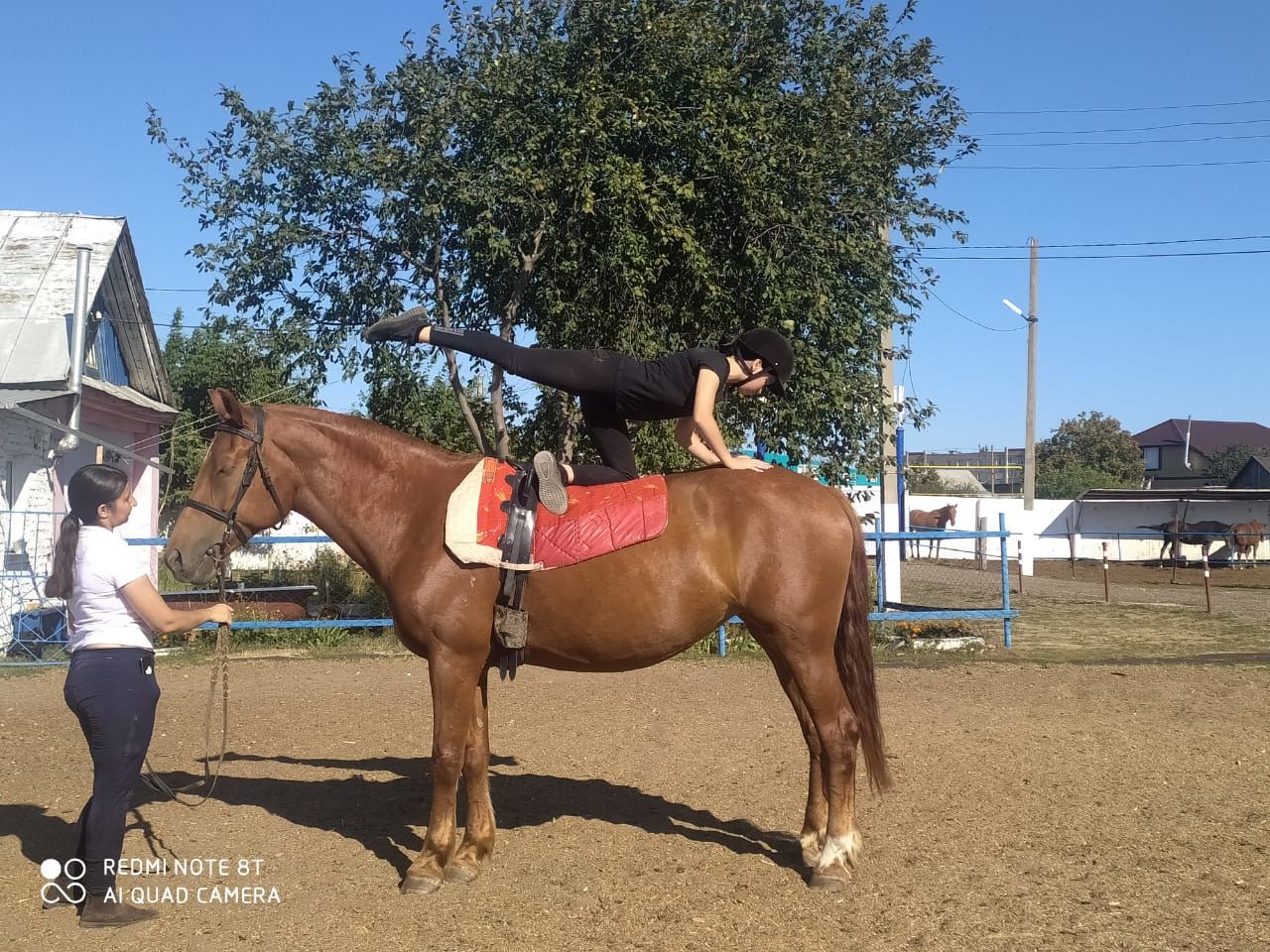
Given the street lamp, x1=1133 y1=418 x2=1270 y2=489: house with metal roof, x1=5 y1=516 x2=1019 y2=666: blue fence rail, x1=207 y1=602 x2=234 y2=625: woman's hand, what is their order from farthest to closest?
x1=1133 y1=418 x2=1270 y2=489: house with metal roof < the street lamp < x1=5 y1=516 x2=1019 y2=666: blue fence rail < x1=207 y1=602 x2=234 y2=625: woman's hand

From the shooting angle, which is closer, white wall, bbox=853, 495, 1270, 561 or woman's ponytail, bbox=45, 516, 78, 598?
woman's ponytail, bbox=45, 516, 78, 598

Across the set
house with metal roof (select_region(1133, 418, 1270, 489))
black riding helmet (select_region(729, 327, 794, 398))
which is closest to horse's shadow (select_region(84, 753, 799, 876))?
black riding helmet (select_region(729, 327, 794, 398))

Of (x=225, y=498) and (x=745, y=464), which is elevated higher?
(x=745, y=464)

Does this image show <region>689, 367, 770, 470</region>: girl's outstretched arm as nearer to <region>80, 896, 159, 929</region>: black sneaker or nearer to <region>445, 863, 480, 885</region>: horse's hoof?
<region>445, 863, 480, 885</region>: horse's hoof

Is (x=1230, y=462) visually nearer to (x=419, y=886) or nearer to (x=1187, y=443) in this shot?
(x=1187, y=443)

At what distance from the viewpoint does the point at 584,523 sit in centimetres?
483

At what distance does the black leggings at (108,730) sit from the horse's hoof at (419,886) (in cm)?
121

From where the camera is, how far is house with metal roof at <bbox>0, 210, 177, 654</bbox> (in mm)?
12461

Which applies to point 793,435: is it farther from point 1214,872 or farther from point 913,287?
point 1214,872

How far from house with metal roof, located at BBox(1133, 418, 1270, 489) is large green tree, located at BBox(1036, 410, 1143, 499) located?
2239mm

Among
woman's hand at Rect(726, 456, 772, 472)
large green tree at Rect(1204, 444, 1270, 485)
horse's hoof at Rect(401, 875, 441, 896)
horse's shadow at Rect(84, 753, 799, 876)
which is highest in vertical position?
large green tree at Rect(1204, 444, 1270, 485)

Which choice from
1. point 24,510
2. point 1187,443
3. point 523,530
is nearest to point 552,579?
point 523,530

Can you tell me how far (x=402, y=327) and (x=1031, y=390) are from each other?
27.0 meters

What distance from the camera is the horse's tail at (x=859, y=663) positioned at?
5.11 meters
